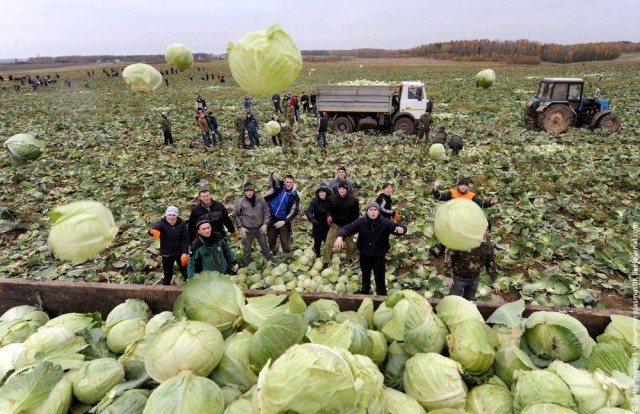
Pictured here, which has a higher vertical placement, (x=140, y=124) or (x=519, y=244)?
(x=140, y=124)

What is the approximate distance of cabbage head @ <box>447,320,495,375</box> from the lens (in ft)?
8.59

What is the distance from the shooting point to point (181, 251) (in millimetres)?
5797

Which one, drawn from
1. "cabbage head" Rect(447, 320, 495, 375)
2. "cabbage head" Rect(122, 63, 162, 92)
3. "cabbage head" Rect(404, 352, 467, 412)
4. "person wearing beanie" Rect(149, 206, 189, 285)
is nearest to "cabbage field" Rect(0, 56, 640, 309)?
"person wearing beanie" Rect(149, 206, 189, 285)

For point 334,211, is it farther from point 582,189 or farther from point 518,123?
point 518,123

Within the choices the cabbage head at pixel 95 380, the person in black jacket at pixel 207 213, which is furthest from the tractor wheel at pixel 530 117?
the cabbage head at pixel 95 380

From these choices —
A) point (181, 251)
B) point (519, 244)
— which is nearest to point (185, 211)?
point (181, 251)

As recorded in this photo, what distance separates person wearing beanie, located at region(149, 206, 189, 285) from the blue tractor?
54.8 feet

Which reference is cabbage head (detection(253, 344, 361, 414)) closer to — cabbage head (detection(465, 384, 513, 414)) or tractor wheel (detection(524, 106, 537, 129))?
cabbage head (detection(465, 384, 513, 414))

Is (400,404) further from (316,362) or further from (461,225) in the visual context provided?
(461,225)

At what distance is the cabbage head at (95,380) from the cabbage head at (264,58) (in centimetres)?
218

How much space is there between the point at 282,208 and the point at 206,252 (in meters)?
1.77

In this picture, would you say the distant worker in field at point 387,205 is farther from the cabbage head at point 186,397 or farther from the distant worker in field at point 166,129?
the distant worker in field at point 166,129

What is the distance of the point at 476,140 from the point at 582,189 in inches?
264

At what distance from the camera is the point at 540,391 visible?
2.31 metres
